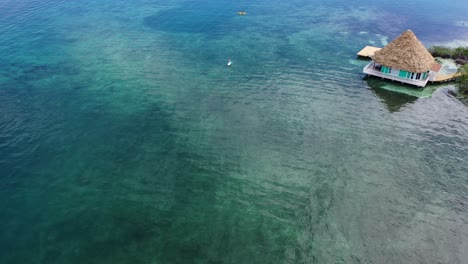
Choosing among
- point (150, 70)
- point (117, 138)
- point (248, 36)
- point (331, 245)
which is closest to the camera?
point (331, 245)

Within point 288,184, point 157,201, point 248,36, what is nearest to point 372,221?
point 288,184

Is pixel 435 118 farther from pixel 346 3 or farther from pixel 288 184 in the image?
pixel 346 3

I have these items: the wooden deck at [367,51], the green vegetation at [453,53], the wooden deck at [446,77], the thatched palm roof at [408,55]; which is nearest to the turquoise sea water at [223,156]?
the wooden deck at [446,77]

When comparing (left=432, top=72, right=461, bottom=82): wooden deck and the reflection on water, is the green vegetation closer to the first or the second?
(left=432, top=72, right=461, bottom=82): wooden deck

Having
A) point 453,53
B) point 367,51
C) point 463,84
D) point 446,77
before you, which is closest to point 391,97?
point 446,77

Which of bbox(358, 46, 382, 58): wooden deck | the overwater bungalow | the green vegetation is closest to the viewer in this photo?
the overwater bungalow

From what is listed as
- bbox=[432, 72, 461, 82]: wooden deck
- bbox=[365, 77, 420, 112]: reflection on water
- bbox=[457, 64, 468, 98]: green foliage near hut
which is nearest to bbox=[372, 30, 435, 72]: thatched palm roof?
bbox=[432, 72, 461, 82]: wooden deck

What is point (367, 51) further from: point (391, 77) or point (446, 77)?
point (446, 77)
